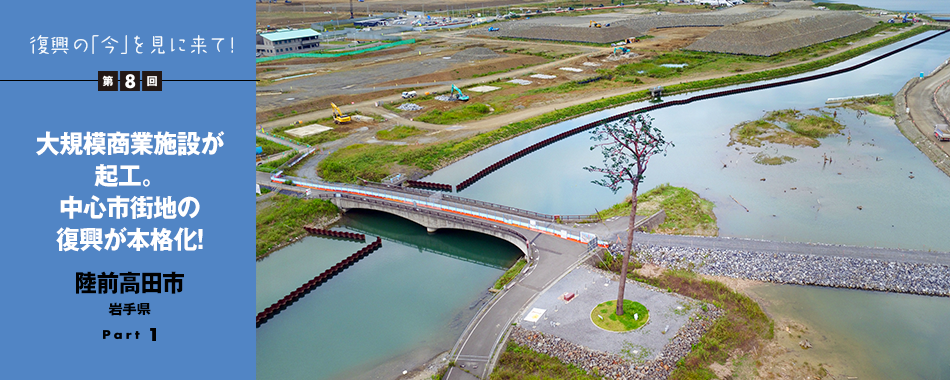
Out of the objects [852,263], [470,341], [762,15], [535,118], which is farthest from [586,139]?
[762,15]

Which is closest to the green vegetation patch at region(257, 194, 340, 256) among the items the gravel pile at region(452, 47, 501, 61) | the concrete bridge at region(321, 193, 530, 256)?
the concrete bridge at region(321, 193, 530, 256)

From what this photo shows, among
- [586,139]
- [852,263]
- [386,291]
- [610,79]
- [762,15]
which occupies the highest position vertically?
[762,15]

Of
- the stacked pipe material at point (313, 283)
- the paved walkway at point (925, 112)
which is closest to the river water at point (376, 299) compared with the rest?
the stacked pipe material at point (313, 283)

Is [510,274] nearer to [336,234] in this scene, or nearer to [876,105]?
[336,234]

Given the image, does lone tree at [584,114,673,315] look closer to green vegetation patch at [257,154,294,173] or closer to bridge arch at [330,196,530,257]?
bridge arch at [330,196,530,257]

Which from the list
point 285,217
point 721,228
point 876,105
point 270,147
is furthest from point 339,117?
point 876,105

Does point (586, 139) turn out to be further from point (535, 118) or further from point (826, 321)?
point (826, 321)
